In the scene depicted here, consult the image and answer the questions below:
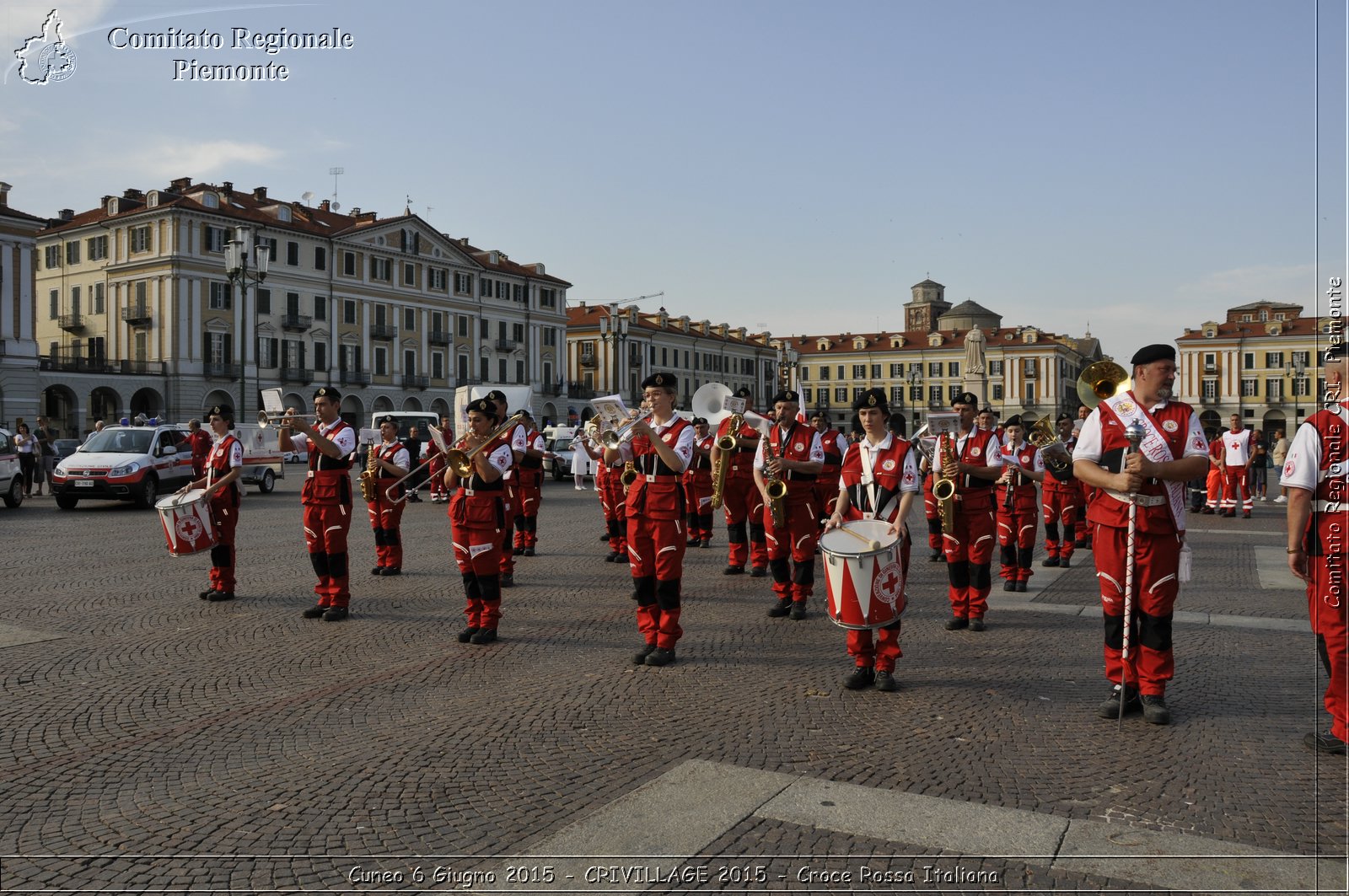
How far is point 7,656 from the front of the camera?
7.37 m

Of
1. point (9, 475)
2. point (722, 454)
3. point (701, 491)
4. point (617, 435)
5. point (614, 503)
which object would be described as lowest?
point (614, 503)

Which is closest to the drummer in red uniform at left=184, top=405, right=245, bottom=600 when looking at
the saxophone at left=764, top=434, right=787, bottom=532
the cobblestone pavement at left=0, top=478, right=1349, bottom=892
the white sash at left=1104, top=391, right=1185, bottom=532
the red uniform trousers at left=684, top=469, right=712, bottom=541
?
the cobblestone pavement at left=0, top=478, right=1349, bottom=892

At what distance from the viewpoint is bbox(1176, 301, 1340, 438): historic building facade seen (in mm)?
77625

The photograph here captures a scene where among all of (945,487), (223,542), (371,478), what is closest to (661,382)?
(945,487)

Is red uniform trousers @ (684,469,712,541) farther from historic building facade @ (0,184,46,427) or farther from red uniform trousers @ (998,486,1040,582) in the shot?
historic building facade @ (0,184,46,427)

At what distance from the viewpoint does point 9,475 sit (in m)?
20.8

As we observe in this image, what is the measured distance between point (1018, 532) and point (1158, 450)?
549cm

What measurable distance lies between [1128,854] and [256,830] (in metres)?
3.49

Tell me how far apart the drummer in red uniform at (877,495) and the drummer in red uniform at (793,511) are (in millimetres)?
1868

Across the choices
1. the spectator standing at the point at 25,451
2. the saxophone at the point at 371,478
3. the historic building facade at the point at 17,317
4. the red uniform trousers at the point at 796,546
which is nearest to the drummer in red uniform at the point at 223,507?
the saxophone at the point at 371,478

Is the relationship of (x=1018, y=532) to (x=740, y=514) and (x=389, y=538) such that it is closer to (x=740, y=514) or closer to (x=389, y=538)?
(x=740, y=514)

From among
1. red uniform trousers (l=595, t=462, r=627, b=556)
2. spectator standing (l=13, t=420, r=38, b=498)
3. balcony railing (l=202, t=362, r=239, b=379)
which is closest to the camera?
red uniform trousers (l=595, t=462, r=627, b=556)

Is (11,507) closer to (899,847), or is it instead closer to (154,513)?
(154,513)

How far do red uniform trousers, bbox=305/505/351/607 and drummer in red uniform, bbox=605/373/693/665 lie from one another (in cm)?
299
